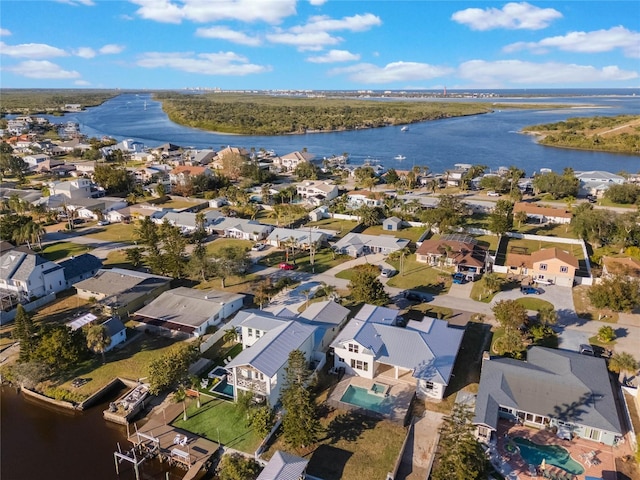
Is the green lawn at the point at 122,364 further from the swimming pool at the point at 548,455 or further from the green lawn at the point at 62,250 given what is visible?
the green lawn at the point at 62,250

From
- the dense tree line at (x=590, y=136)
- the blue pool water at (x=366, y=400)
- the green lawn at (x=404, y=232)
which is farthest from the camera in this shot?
the dense tree line at (x=590, y=136)

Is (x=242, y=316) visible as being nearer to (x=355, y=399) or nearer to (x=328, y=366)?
(x=328, y=366)

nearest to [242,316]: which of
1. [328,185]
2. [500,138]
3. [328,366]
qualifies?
[328,366]

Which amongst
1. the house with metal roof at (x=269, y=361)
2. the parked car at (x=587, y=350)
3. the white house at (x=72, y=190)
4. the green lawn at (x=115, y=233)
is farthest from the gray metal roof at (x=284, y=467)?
the white house at (x=72, y=190)

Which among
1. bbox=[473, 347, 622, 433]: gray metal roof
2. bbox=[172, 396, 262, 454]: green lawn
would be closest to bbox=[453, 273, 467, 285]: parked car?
bbox=[473, 347, 622, 433]: gray metal roof

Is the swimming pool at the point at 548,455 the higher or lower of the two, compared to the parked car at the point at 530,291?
lower

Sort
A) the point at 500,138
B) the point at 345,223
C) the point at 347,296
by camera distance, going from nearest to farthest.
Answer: the point at 347,296 → the point at 345,223 → the point at 500,138

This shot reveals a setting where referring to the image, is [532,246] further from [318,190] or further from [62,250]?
[62,250]
